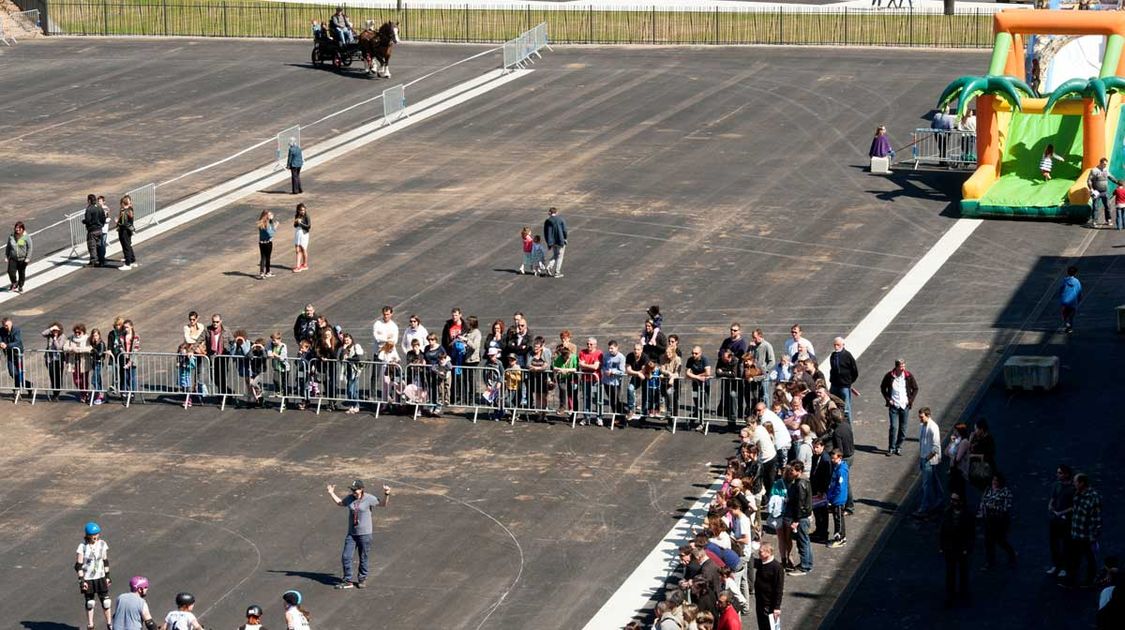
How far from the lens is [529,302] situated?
37188 millimetres

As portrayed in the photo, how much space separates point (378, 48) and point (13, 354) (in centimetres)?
2734

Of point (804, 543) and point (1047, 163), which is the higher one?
point (1047, 163)

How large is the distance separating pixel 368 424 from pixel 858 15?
39.7 m

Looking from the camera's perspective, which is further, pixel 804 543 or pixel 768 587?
pixel 804 543

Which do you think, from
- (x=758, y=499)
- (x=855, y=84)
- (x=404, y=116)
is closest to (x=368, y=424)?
(x=758, y=499)

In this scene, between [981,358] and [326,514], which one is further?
[981,358]

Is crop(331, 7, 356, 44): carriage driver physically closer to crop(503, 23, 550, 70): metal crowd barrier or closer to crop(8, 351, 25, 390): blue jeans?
crop(503, 23, 550, 70): metal crowd barrier

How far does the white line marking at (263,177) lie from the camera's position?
134ft

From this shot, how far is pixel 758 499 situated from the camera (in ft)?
84.0

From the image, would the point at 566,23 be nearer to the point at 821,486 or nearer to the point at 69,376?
the point at 69,376

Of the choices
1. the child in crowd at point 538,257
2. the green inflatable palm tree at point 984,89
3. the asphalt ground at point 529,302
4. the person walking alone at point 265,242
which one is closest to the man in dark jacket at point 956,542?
the asphalt ground at point 529,302

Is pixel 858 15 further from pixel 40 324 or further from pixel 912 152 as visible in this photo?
pixel 40 324

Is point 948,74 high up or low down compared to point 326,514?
up

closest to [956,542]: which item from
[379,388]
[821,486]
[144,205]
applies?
[821,486]
